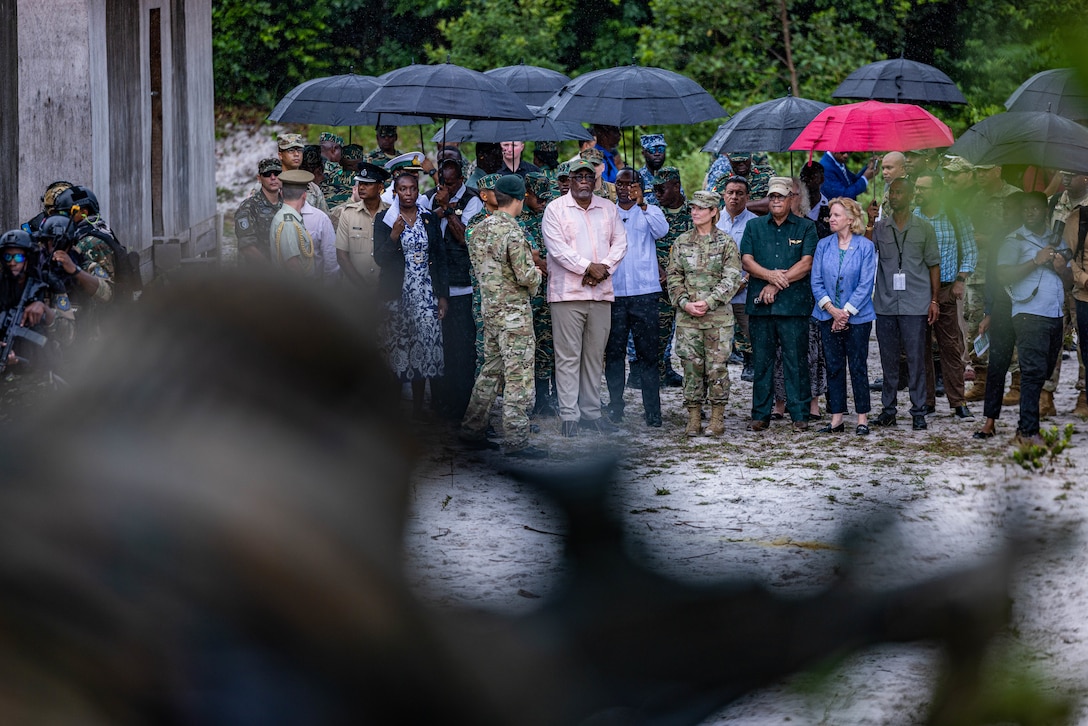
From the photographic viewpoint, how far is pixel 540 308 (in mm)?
9945

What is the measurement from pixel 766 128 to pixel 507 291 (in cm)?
364

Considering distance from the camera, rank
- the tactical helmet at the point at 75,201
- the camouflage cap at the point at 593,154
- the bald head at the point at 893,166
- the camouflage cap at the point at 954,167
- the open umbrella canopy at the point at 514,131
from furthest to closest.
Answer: the open umbrella canopy at the point at 514,131 → the camouflage cap at the point at 593,154 → the bald head at the point at 893,166 → the tactical helmet at the point at 75,201 → the camouflage cap at the point at 954,167

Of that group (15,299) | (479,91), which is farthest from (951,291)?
(15,299)

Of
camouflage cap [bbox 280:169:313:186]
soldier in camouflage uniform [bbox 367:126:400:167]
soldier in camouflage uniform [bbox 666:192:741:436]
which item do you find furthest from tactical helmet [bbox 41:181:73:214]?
soldier in camouflage uniform [bbox 367:126:400:167]

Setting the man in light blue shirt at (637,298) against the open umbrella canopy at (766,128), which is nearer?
the man in light blue shirt at (637,298)

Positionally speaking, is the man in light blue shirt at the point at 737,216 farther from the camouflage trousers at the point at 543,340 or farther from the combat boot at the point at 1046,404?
the combat boot at the point at 1046,404

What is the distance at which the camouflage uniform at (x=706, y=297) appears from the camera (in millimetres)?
9273

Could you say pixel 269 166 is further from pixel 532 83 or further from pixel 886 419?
pixel 532 83

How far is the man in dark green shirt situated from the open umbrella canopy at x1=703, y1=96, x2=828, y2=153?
1472mm

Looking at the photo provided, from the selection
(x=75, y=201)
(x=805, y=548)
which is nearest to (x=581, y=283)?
(x=75, y=201)

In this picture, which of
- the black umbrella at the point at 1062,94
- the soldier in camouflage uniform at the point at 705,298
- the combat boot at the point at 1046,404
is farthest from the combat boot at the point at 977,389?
the black umbrella at the point at 1062,94

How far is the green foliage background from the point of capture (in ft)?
58.5

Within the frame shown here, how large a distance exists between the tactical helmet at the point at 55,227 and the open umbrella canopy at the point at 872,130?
5684 millimetres

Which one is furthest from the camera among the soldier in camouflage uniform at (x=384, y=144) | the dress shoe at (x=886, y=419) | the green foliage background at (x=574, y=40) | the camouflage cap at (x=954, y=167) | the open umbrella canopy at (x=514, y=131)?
the green foliage background at (x=574, y=40)
